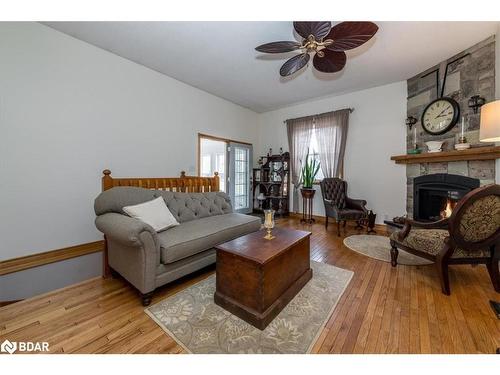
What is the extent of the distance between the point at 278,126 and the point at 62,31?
4.27m

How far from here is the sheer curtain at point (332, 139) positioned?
4348 mm

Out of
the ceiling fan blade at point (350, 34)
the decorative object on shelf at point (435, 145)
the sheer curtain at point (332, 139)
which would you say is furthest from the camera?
the sheer curtain at point (332, 139)

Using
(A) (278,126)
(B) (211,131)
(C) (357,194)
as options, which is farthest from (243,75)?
(C) (357,194)

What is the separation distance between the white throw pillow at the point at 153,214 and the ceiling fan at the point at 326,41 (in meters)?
1.97

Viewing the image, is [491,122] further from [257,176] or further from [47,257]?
[47,257]

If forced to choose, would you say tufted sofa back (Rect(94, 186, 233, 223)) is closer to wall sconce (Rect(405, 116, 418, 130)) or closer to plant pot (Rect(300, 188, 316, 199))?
plant pot (Rect(300, 188, 316, 199))

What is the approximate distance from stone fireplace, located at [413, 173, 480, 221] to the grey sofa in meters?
2.92

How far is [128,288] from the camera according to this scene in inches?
79.0

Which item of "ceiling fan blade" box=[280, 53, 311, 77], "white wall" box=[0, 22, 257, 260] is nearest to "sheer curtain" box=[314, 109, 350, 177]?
"ceiling fan blade" box=[280, 53, 311, 77]

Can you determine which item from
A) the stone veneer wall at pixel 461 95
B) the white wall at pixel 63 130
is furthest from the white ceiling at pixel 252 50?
the white wall at pixel 63 130

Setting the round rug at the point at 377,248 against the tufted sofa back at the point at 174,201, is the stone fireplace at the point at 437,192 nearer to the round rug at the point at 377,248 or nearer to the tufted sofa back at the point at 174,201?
the round rug at the point at 377,248

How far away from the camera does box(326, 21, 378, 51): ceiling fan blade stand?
1.65 meters

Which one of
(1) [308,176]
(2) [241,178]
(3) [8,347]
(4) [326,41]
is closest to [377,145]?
(1) [308,176]
